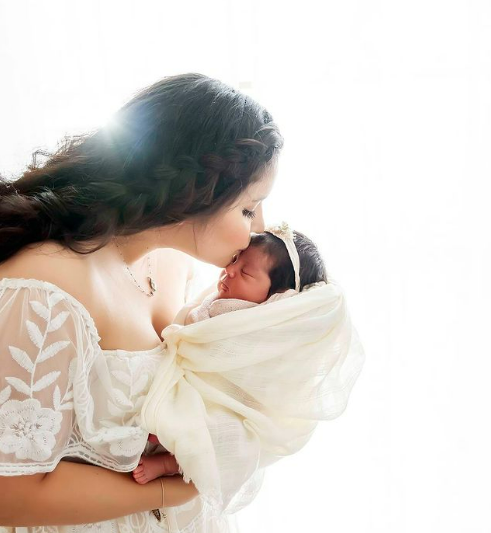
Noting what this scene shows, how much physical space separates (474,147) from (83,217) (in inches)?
47.6

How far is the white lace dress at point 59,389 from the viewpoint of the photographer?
972mm

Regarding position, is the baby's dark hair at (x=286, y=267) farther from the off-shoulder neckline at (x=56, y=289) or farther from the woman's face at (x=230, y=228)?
the off-shoulder neckline at (x=56, y=289)

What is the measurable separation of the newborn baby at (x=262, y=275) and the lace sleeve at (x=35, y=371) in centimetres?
40

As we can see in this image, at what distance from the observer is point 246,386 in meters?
1.23

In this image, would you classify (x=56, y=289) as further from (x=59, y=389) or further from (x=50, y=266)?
(x=59, y=389)

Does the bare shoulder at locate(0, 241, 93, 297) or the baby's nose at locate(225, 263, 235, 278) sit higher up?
the bare shoulder at locate(0, 241, 93, 297)

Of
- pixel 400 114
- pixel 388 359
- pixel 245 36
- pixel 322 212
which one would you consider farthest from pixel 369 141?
pixel 388 359

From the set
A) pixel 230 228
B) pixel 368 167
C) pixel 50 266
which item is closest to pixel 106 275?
pixel 50 266

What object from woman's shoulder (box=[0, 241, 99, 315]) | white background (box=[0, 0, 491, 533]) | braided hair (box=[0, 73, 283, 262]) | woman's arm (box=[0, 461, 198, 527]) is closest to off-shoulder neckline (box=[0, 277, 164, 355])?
woman's shoulder (box=[0, 241, 99, 315])

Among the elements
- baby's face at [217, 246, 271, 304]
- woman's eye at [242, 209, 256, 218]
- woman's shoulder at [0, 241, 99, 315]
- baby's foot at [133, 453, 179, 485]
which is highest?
woman's eye at [242, 209, 256, 218]

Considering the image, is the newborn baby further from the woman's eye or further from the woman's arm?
the woman's arm

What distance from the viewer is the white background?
1.81 meters

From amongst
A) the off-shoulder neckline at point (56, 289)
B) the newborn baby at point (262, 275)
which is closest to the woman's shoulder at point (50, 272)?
the off-shoulder neckline at point (56, 289)

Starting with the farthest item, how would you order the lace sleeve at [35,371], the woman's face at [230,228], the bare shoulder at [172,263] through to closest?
the bare shoulder at [172,263] < the woman's face at [230,228] < the lace sleeve at [35,371]
